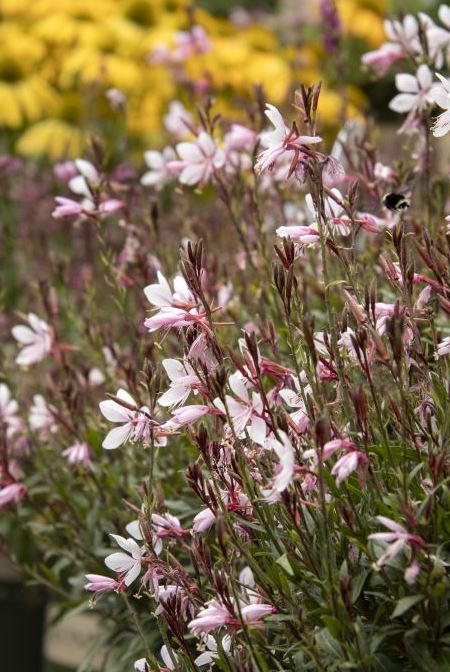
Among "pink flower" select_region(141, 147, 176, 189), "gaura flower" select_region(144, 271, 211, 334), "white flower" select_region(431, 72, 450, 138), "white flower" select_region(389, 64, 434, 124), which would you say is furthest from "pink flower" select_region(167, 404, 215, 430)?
"pink flower" select_region(141, 147, 176, 189)

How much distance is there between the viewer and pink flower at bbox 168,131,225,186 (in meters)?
2.50

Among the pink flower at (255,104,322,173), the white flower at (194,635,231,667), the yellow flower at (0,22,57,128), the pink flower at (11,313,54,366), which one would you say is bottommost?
the yellow flower at (0,22,57,128)

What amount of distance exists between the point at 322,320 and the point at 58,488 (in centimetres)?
76

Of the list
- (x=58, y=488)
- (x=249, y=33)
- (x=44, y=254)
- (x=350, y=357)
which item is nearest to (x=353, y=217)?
(x=350, y=357)

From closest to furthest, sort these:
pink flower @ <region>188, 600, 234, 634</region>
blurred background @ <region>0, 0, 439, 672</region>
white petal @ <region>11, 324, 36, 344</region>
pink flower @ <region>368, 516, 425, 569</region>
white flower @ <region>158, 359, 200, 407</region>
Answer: pink flower @ <region>368, 516, 425, 569</region>
pink flower @ <region>188, 600, 234, 634</region>
white flower @ <region>158, 359, 200, 407</region>
white petal @ <region>11, 324, 36, 344</region>
blurred background @ <region>0, 0, 439, 672</region>

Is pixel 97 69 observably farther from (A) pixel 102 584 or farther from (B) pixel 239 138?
(A) pixel 102 584

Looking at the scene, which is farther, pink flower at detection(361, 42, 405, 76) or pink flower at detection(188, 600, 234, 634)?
pink flower at detection(361, 42, 405, 76)

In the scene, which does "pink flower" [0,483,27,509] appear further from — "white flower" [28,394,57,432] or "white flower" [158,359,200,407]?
"white flower" [158,359,200,407]

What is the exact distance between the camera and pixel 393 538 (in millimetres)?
1630

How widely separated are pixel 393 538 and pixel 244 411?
0.31m

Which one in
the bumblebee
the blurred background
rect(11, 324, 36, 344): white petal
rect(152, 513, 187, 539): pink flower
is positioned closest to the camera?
rect(152, 513, 187, 539): pink flower

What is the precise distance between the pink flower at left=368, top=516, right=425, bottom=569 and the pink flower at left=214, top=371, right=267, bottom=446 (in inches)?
9.2

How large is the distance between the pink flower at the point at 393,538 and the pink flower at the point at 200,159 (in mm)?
1118

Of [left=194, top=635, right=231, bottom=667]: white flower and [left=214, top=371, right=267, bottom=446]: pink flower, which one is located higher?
[left=214, top=371, right=267, bottom=446]: pink flower
